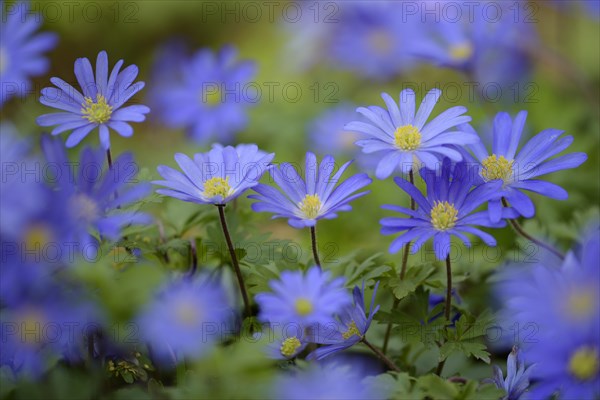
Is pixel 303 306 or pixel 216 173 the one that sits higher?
pixel 216 173

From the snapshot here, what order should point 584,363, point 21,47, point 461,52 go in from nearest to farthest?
point 584,363, point 21,47, point 461,52

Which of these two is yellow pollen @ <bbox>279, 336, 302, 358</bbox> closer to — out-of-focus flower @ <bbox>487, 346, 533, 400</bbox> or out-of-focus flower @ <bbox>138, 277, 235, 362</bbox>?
out-of-focus flower @ <bbox>138, 277, 235, 362</bbox>

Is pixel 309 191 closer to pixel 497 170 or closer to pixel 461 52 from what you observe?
pixel 497 170

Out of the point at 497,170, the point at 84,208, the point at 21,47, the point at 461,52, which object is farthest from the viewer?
the point at 461,52

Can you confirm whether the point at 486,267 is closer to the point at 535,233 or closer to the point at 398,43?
the point at 535,233

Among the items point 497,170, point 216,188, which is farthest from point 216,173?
point 497,170

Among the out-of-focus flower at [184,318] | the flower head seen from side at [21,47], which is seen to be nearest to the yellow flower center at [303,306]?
the out-of-focus flower at [184,318]

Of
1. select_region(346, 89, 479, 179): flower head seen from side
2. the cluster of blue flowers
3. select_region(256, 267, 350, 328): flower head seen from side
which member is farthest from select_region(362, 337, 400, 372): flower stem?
select_region(346, 89, 479, 179): flower head seen from side

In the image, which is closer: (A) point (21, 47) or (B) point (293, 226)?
(B) point (293, 226)
